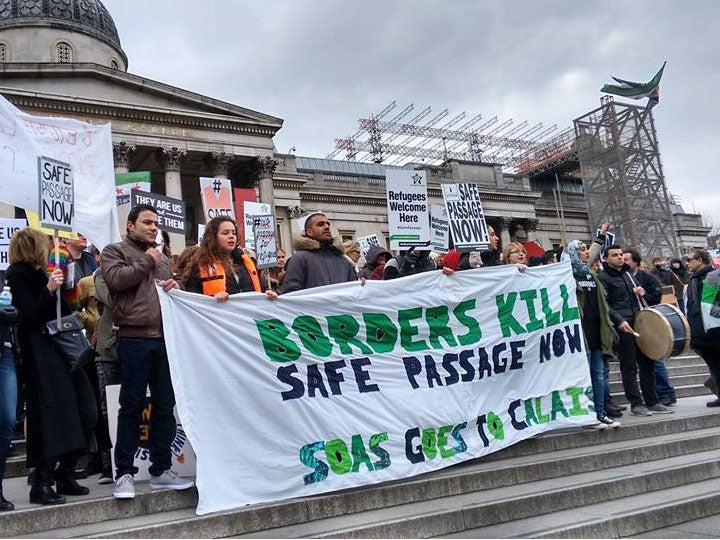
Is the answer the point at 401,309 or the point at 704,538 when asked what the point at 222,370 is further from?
the point at 704,538

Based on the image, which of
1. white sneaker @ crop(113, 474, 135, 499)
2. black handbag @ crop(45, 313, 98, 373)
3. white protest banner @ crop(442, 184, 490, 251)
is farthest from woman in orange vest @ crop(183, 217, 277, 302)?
white protest banner @ crop(442, 184, 490, 251)

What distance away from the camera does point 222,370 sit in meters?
4.86

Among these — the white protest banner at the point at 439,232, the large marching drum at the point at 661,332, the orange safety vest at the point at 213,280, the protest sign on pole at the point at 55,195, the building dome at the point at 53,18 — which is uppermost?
the building dome at the point at 53,18

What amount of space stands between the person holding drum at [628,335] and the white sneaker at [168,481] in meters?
5.50

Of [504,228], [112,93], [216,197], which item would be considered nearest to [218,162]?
[112,93]

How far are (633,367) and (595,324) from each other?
107 centimetres

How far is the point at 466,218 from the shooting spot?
876cm

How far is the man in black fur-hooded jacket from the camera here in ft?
19.4

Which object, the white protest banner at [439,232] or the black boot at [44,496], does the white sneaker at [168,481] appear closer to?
the black boot at [44,496]

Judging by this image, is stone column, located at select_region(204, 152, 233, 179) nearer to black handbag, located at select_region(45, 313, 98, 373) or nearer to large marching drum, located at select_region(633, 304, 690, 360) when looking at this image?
large marching drum, located at select_region(633, 304, 690, 360)

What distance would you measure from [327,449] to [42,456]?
203 cm

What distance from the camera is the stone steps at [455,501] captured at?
4195mm

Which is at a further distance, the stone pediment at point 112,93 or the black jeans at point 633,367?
the stone pediment at point 112,93

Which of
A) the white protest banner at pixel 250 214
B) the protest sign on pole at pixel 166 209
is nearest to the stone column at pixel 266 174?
the white protest banner at pixel 250 214
